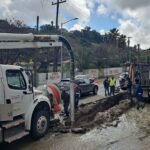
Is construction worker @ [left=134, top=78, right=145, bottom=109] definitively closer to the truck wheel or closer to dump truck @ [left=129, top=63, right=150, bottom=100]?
dump truck @ [left=129, top=63, right=150, bottom=100]

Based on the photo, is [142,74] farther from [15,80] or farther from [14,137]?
[14,137]

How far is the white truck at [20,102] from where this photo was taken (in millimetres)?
10117

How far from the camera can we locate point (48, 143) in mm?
10977

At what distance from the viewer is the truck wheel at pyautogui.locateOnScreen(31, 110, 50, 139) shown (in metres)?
11.2

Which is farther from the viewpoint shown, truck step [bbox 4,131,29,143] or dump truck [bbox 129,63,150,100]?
dump truck [bbox 129,63,150,100]

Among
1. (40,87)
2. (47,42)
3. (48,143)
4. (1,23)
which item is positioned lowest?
(48,143)

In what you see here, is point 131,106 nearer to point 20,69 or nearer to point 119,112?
point 119,112

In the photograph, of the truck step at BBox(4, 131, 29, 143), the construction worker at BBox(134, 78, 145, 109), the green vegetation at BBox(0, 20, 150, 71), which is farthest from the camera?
the green vegetation at BBox(0, 20, 150, 71)

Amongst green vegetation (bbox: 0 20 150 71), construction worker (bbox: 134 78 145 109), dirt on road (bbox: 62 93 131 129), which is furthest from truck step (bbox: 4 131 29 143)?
construction worker (bbox: 134 78 145 109)

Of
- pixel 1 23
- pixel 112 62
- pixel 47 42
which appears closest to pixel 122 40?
pixel 112 62

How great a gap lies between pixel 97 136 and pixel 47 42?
3.68 meters

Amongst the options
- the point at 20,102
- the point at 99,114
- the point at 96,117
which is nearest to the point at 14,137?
the point at 20,102

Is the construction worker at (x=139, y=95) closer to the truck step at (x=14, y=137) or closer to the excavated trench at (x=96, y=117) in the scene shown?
the excavated trench at (x=96, y=117)

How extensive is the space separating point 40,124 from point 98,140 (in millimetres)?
2004
